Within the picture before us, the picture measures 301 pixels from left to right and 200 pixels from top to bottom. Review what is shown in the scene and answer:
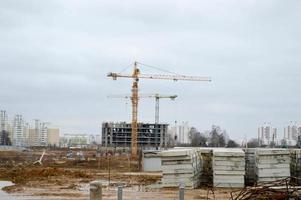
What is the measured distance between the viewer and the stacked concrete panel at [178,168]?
86.7ft

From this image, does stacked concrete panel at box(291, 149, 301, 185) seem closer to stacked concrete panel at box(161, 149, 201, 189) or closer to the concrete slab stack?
the concrete slab stack

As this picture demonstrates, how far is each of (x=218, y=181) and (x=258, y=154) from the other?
248cm

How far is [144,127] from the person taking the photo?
128m

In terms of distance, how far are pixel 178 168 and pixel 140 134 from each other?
100312 millimetres

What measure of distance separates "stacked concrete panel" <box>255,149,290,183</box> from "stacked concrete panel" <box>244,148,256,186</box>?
5.72 ft

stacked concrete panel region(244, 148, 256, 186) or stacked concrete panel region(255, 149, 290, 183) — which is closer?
stacked concrete panel region(255, 149, 290, 183)

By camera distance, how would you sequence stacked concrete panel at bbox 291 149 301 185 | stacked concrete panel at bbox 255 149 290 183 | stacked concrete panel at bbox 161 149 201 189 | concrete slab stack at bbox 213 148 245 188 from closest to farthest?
stacked concrete panel at bbox 161 149 201 189 → concrete slab stack at bbox 213 148 245 188 → stacked concrete panel at bbox 255 149 290 183 → stacked concrete panel at bbox 291 149 301 185

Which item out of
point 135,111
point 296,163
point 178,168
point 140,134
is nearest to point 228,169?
point 178,168

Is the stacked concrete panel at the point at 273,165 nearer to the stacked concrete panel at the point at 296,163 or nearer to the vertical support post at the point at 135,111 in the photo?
the stacked concrete panel at the point at 296,163

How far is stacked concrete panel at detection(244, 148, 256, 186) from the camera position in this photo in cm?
2953

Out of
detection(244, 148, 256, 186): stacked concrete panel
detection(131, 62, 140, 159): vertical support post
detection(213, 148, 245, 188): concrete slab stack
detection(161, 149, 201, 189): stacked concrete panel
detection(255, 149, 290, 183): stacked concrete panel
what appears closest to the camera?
detection(161, 149, 201, 189): stacked concrete panel

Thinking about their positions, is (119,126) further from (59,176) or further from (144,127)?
(59,176)

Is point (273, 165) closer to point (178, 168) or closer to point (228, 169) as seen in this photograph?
point (228, 169)

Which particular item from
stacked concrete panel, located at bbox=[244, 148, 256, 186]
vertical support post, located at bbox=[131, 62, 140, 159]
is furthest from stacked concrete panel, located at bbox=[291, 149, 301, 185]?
vertical support post, located at bbox=[131, 62, 140, 159]
